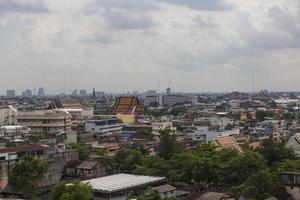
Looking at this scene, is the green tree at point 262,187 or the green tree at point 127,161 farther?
the green tree at point 127,161

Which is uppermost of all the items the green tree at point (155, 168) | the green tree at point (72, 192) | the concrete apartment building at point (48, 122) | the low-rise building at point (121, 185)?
the concrete apartment building at point (48, 122)

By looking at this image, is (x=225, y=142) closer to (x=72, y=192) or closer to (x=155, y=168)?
(x=155, y=168)

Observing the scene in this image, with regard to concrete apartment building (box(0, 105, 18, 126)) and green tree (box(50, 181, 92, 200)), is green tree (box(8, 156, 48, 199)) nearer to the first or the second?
green tree (box(50, 181, 92, 200))

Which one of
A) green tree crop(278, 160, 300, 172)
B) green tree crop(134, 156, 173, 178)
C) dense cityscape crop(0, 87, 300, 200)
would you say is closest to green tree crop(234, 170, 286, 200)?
dense cityscape crop(0, 87, 300, 200)

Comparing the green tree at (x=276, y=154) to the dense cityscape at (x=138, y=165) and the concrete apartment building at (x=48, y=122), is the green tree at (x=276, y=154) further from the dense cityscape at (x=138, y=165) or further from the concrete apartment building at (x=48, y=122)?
the concrete apartment building at (x=48, y=122)

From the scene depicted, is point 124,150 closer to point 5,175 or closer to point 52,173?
point 52,173

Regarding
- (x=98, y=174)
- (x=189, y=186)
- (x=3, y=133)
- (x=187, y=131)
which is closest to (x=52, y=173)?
(x=98, y=174)

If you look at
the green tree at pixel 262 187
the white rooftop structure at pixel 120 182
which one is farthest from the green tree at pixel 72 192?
the green tree at pixel 262 187
